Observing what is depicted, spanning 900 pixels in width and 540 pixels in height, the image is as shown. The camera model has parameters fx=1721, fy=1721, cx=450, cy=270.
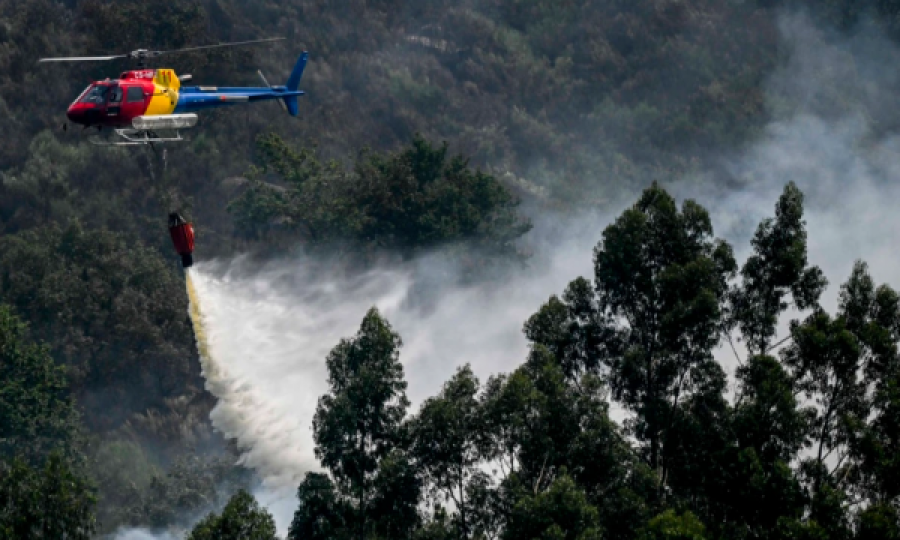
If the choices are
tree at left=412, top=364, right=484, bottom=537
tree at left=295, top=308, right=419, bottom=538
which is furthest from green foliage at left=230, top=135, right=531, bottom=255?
tree at left=412, top=364, right=484, bottom=537

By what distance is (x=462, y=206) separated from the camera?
8194 centimetres

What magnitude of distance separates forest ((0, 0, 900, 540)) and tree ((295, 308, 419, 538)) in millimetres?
81

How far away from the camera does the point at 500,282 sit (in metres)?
81.0

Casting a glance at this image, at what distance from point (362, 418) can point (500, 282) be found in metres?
32.3

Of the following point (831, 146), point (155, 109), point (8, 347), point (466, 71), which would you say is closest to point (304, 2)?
point (466, 71)

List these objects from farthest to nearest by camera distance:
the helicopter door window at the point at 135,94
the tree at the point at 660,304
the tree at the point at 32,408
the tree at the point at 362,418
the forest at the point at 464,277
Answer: the tree at the point at 32,408 < the helicopter door window at the point at 135,94 < the tree at the point at 660,304 < the tree at the point at 362,418 < the forest at the point at 464,277

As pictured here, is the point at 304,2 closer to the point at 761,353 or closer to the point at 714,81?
the point at 714,81

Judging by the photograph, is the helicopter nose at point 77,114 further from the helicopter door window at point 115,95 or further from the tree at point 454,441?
the tree at point 454,441

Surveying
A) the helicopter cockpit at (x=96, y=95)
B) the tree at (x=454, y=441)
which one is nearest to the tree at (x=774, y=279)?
the tree at (x=454, y=441)

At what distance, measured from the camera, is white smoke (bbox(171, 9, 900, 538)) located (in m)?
63.9

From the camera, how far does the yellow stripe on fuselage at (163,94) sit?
6028cm

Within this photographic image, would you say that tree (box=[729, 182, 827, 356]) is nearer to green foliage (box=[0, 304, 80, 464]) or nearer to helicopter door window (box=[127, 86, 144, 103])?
helicopter door window (box=[127, 86, 144, 103])

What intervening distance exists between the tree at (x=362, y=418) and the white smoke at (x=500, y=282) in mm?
12394

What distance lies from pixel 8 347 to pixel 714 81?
54.8 m
